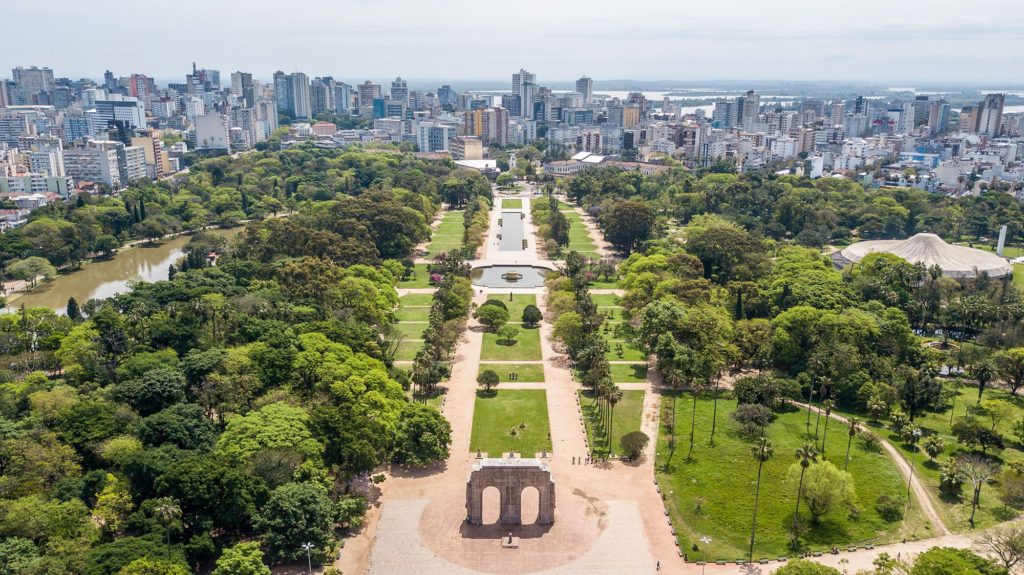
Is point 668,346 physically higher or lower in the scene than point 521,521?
higher

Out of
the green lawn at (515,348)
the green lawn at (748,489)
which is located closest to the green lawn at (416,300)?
the green lawn at (515,348)

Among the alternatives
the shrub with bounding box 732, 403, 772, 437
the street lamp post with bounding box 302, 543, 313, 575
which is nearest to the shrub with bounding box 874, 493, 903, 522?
the shrub with bounding box 732, 403, 772, 437

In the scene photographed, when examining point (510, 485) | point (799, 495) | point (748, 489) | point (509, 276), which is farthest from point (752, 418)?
point (509, 276)

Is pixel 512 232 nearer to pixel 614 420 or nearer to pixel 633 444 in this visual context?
pixel 614 420

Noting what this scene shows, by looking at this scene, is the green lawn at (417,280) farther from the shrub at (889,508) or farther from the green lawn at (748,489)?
the shrub at (889,508)

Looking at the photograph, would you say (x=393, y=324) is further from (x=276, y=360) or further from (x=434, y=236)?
(x=434, y=236)

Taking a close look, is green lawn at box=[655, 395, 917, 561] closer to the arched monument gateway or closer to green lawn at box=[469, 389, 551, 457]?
the arched monument gateway

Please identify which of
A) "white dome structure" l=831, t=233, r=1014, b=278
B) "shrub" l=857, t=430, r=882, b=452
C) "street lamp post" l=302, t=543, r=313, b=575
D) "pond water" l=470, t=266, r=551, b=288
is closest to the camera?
"street lamp post" l=302, t=543, r=313, b=575

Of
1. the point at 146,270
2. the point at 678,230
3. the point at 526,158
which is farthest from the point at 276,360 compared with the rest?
the point at 526,158
